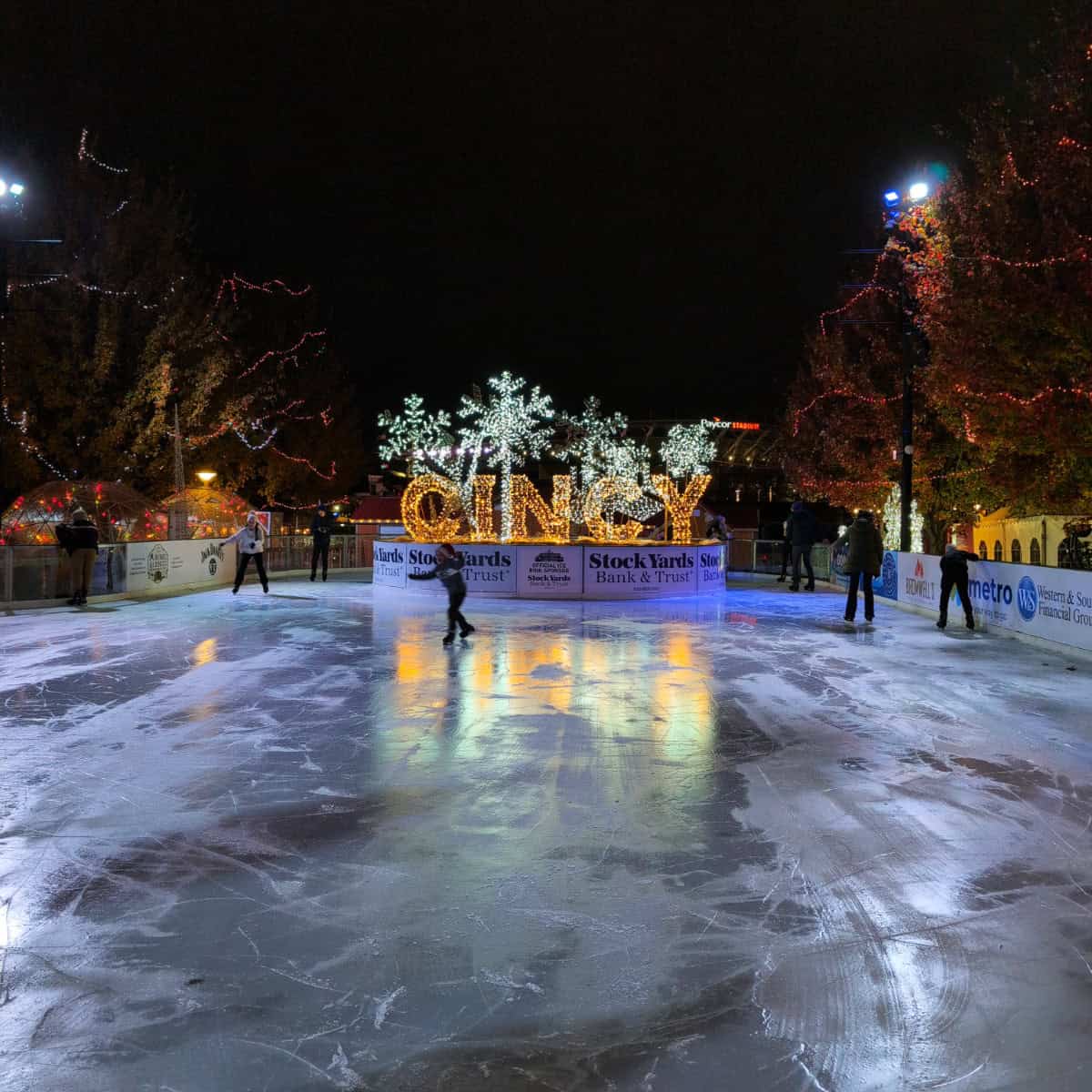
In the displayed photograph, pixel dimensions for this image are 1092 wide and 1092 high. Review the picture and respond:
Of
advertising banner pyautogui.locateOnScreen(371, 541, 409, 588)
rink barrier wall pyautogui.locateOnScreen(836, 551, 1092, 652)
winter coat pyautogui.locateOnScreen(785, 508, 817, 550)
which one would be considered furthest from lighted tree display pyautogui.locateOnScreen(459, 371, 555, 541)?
rink barrier wall pyautogui.locateOnScreen(836, 551, 1092, 652)

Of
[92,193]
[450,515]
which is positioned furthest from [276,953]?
[92,193]

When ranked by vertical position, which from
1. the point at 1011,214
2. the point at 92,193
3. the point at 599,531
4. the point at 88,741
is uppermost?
the point at 92,193

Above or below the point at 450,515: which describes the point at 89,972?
below

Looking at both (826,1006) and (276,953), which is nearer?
(826,1006)

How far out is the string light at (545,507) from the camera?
79.3 ft

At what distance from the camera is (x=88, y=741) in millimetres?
7457

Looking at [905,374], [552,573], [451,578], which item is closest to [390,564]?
[552,573]

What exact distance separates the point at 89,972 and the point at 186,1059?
0.82 meters

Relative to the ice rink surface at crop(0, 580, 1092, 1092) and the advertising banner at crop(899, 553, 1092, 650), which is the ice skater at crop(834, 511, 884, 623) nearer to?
the advertising banner at crop(899, 553, 1092, 650)

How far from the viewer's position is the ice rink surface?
3.11 m

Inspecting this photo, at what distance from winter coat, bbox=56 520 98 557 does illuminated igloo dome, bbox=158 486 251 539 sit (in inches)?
318

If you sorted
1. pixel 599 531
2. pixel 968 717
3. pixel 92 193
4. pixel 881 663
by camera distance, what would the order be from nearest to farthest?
1. pixel 968 717
2. pixel 881 663
3. pixel 599 531
4. pixel 92 193

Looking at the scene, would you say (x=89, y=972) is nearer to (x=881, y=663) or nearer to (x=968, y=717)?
(x=968, y=717)

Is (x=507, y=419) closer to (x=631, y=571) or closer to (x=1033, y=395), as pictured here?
(x=631, y=571)
